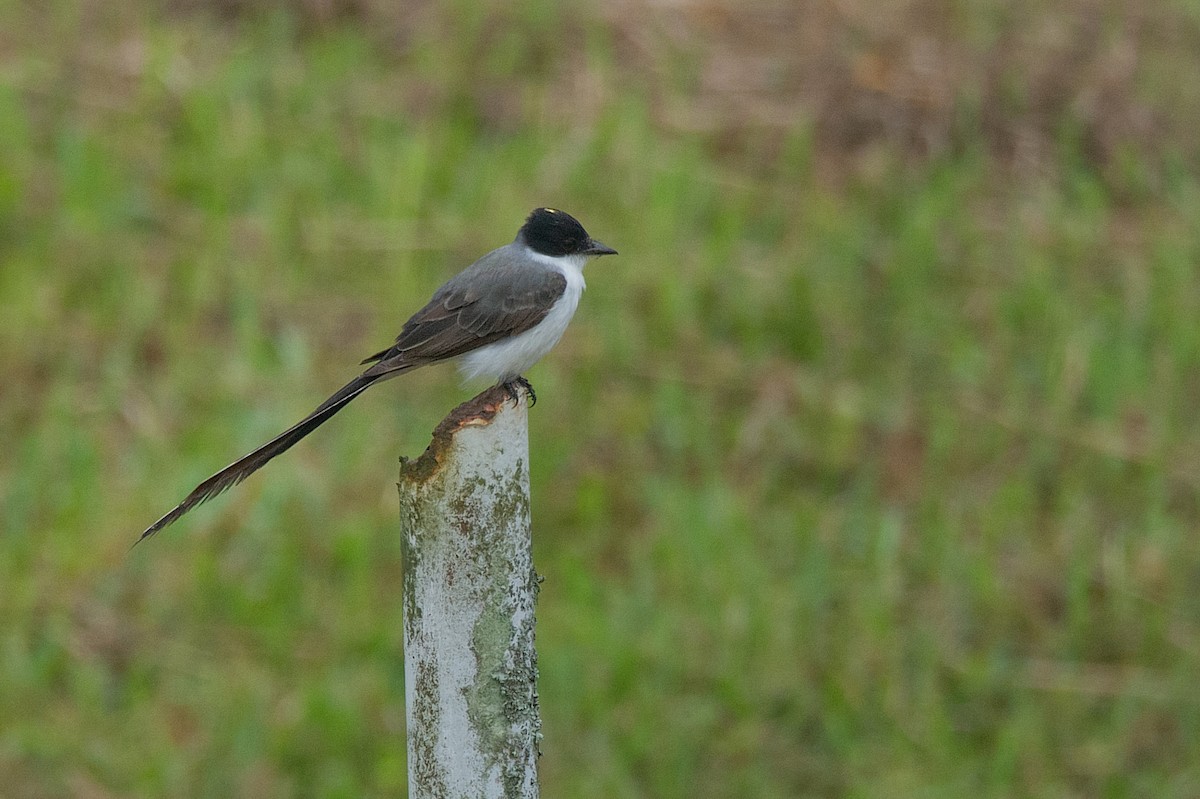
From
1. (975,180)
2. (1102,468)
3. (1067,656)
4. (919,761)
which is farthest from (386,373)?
(975,180)

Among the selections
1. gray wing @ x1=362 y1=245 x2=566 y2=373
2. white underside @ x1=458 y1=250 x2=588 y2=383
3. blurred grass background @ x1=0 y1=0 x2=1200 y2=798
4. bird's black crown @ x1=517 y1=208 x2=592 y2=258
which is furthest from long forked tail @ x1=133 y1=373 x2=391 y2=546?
blurred grass background @ x1=0 y1=0 x2=1200 y2=798

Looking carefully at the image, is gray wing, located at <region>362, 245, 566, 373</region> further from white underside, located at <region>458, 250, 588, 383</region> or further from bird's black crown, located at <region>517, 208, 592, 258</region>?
bird's black crown, located at <region>517, 208, 592, 258</region>

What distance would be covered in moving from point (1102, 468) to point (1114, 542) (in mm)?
421

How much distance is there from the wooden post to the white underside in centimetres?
199

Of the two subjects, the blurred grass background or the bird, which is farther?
the blurred grass background

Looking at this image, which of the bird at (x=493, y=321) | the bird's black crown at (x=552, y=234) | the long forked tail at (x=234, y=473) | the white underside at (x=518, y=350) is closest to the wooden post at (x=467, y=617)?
the long forked tail at (x=234, y=473)

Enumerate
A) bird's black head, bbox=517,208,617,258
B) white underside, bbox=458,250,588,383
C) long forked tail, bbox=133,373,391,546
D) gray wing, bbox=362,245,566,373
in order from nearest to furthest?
long forked tail, bbox=133,373,391,546
gray wing, bbox=362,245,566,373
white underside, bbox=458,250,588,383
bird's black head, bbox=517,208,617,258

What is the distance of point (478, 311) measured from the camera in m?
4.48

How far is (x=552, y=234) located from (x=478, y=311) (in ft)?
1.77

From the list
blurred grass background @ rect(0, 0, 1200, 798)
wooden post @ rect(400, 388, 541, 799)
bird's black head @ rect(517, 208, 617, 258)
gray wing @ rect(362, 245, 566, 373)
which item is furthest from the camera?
blurred grass background @ rect(0, 0, 1200, 798)

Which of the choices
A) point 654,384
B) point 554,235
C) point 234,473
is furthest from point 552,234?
point 654,384

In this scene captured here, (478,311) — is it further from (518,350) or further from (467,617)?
(467,617)

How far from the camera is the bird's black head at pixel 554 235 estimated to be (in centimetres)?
491

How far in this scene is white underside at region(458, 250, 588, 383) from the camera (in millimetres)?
4523
